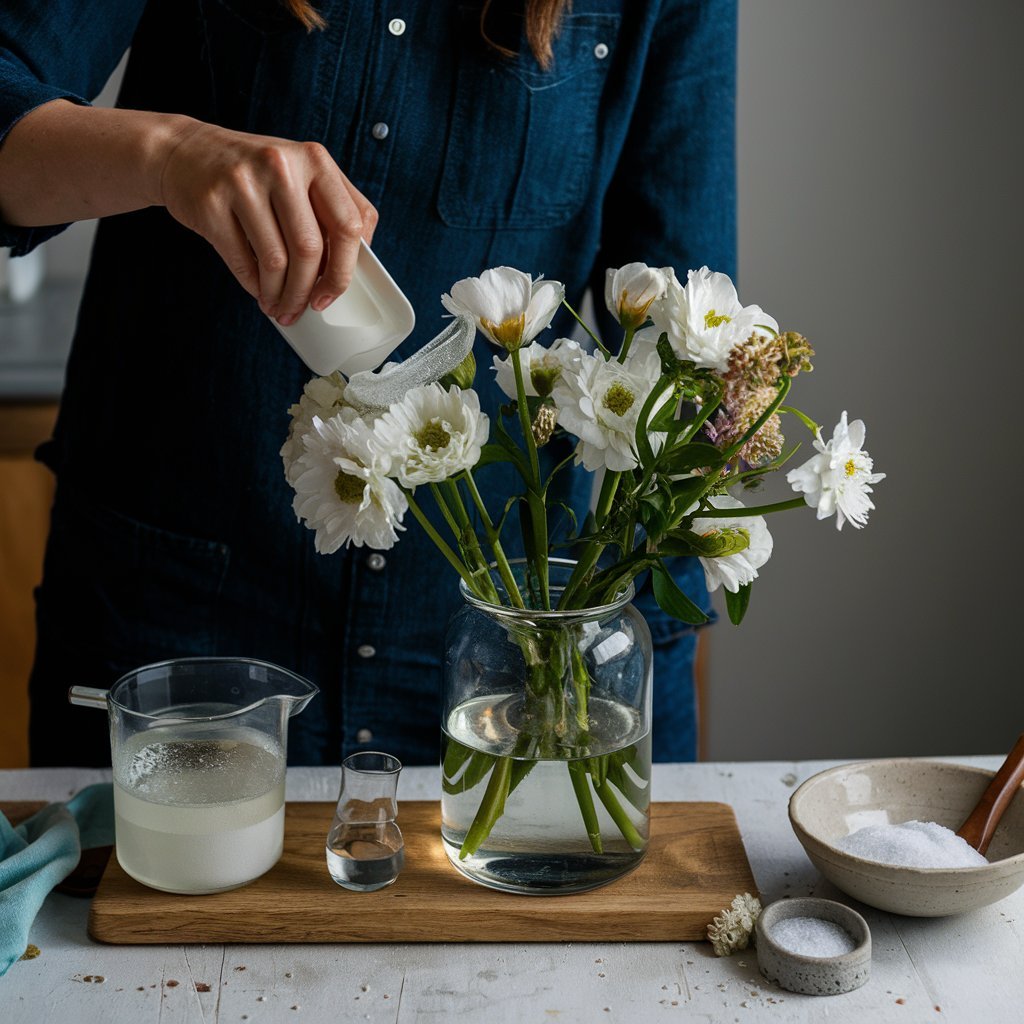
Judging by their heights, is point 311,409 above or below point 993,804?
above

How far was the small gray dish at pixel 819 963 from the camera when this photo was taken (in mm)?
803

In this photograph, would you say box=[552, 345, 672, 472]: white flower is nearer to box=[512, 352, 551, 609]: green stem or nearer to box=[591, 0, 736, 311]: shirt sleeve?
box=[512, 352, 551, 609]: green stem

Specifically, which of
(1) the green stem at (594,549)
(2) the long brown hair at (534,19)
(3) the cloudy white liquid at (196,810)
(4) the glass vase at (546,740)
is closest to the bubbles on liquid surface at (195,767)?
(3) the cloudy white liquid at (196,810)

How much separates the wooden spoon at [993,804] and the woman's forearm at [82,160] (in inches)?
27.9

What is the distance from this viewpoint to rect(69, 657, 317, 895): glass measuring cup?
0.85 m

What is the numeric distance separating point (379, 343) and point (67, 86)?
442 millimetres

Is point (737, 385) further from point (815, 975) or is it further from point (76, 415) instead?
point (76, 415)

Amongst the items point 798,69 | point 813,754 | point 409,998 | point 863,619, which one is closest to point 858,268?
point 798,69

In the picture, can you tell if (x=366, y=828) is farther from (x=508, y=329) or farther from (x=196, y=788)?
(x=508, y=329)

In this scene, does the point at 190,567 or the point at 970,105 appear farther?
the point at 970,105

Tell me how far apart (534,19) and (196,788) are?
0.67 meters

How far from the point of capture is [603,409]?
0.76m

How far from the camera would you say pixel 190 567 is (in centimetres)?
122

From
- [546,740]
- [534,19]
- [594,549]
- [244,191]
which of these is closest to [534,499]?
[594,549]
